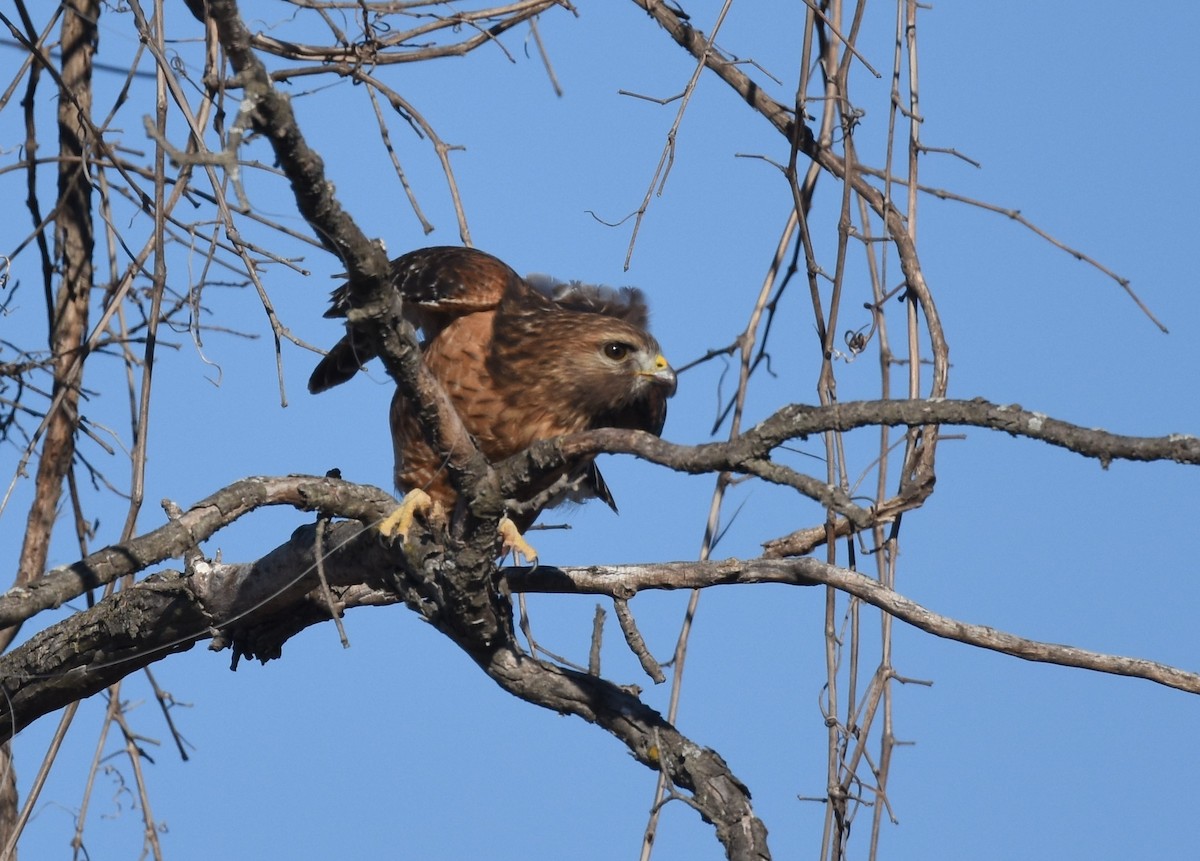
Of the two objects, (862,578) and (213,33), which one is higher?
(213,33)

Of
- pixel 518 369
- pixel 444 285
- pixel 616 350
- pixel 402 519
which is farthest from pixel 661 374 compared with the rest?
pixel 402 519

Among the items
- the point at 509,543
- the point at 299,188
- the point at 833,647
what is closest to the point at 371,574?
the point at 509,543

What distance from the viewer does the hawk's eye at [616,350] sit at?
3809mm

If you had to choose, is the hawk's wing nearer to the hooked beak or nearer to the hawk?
the hawk

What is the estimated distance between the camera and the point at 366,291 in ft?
7.70

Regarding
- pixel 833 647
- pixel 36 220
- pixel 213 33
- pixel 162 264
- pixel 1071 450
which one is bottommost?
pixel 1071 450

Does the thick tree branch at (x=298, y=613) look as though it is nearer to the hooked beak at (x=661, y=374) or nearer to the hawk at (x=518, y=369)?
the hawk at (x=518, y=369)

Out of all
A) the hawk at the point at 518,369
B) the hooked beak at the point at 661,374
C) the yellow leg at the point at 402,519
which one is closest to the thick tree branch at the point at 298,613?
the yellow leg at the point at 402,519

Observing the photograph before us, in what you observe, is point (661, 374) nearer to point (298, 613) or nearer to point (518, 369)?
point (518, 369)

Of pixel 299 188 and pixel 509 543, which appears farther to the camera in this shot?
pixel 509 543

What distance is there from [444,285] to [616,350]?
60 centimetres

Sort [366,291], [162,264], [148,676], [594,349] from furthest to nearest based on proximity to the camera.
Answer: [148,676] → [594,349] → [162,264] → [366,291]

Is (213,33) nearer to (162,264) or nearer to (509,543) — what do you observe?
(162,264)

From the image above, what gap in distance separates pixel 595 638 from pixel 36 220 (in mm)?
2363
